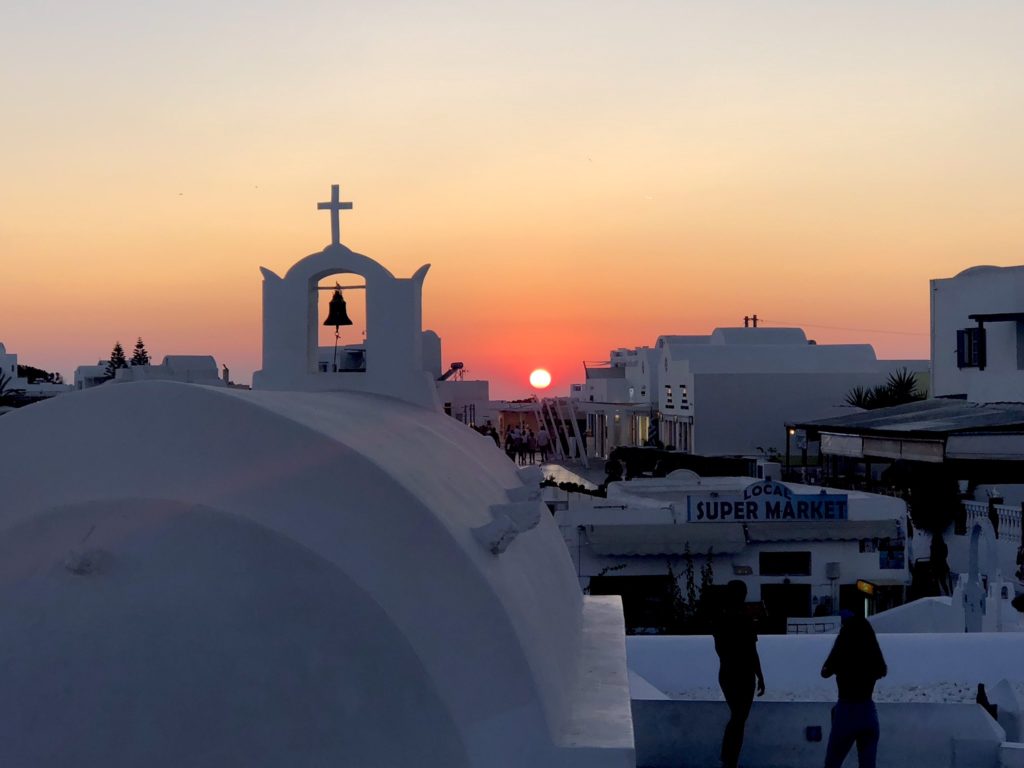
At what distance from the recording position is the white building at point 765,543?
2488cm

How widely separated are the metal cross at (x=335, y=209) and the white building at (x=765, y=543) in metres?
16.1

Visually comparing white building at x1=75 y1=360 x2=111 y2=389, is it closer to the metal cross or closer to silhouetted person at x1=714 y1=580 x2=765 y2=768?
the metal cross

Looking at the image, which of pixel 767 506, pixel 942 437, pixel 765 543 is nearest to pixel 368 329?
pixel 942 437

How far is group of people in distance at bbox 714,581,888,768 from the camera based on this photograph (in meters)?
7.46

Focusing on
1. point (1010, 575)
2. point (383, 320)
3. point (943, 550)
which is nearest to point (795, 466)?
point (943, 550)

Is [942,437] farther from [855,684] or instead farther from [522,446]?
[522,446]

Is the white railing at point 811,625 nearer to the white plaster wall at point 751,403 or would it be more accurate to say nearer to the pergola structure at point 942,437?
the pergola structure at point 942,437

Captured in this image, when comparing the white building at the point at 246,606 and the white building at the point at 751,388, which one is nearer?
the white building at the point at 246,606

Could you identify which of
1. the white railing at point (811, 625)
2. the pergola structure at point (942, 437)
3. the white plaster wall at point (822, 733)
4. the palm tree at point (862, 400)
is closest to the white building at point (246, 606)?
the white plaster wall at point (822, 733)

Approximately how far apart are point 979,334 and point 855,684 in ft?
74.8

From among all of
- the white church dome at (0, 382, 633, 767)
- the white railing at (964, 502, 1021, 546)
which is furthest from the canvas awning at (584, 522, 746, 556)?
the white church dome at (0, 382, 633, 767)

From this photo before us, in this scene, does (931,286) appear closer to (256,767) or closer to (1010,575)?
(1010,575)

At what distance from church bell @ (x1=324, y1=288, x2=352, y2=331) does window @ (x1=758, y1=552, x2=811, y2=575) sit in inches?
692

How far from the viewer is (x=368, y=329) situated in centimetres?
911
